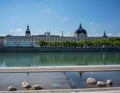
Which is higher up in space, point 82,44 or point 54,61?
point 82,44

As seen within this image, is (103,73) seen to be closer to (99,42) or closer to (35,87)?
(35,87)

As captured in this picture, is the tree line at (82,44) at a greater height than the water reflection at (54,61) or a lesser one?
greater

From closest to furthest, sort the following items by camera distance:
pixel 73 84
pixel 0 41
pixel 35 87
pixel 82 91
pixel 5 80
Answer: pixel 82 91, pixel 35 87, pixel 73 84, pixel 5 80, pixel 0 41

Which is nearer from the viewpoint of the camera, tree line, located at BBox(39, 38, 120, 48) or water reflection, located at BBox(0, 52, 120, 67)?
water reflection, located at BBox(0, 52, 120, 67)

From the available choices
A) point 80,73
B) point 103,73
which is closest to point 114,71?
point 103,73

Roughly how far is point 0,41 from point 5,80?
68.1m

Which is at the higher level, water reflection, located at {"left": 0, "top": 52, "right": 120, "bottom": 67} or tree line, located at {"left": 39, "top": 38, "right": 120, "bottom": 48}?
tree line, located at {"left": 39, "top": 38, "right": 120, "bottom": 48}

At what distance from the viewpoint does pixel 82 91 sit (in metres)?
9.11

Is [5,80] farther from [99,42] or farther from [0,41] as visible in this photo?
[0,41]

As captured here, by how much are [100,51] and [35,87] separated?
5048 centimetres

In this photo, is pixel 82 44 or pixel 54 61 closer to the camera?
pixel 54 61

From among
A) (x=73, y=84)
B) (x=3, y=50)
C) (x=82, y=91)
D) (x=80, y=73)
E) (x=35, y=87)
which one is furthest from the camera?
(x=3, y=50)

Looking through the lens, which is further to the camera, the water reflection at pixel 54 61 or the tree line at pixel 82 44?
the tree line at pixel 82 44

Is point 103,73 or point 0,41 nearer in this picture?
point 103,73
